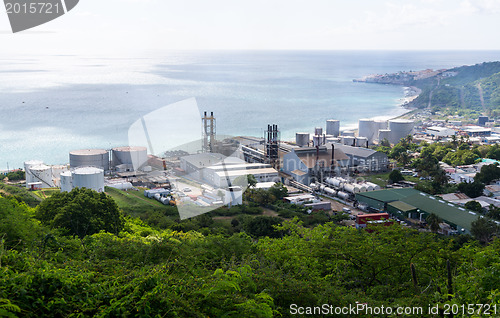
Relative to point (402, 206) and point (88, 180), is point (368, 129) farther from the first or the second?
point (88, 180)

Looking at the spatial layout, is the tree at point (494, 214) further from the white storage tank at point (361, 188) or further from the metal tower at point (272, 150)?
the metal tower at point (272, 150)

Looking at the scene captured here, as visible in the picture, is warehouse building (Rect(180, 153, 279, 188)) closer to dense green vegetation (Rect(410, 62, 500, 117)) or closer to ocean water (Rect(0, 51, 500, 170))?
ocean water (Rect(0, 51, 500, 170))

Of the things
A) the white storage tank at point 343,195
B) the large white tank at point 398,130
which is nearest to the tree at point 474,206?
the white storage tank at point 343,195

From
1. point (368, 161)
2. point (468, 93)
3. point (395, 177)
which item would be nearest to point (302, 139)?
point (368, 161)

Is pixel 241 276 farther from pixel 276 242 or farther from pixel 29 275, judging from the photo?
pixel 276 242

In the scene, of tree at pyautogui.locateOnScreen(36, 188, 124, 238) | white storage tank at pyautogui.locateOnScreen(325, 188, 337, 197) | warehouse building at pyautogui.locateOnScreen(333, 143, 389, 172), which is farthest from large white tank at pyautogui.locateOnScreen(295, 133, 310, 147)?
tree at pyautogui.locateOnScreen(36, 188, 124, 238)
